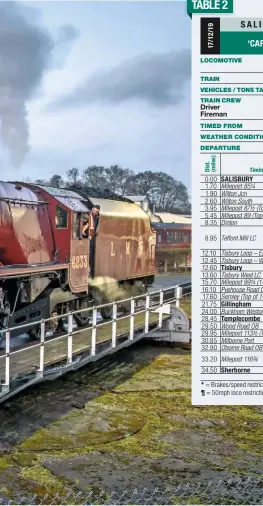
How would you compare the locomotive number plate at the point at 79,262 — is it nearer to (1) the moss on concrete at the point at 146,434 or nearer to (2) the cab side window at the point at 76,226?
(2) the cab side window at the point at 76,226

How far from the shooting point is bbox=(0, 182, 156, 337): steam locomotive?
1125 centimetres

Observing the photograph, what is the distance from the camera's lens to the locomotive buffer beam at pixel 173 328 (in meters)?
14.9

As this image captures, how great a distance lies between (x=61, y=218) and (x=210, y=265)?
994cm

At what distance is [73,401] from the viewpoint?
10.6 meters

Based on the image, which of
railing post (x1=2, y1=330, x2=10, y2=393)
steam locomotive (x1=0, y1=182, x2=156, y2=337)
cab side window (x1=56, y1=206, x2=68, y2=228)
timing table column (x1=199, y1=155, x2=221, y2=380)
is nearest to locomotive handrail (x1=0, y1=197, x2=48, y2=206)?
steam locomotive (x1=0, y1=182, x2=156, y2=337)

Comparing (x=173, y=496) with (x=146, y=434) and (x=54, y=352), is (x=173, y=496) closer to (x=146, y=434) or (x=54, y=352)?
(x=146, y=434)

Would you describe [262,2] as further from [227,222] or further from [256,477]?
[256,477]

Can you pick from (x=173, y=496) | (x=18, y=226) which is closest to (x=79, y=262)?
(x=18, y=226)

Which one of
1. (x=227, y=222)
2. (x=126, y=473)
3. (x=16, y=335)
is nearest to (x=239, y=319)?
(x=227, y=222)

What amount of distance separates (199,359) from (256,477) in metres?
4.72

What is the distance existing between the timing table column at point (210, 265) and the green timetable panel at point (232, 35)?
69 centimetres

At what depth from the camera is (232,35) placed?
3.56m

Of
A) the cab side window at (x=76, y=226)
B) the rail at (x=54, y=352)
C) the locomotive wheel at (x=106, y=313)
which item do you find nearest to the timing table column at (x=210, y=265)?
the rail at (x=54, y=352)

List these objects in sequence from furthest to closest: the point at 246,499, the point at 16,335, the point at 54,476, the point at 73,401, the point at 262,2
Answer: the point at 16,335 → the point at 73,401 → the point at 54,476 → the point at 246,499 → the point at 262,2
